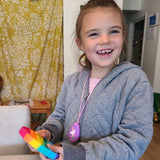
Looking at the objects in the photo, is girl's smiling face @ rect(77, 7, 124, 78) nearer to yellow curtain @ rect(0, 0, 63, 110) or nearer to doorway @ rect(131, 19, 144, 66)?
yellow curtain @ rect(0, 0, 63, 110)

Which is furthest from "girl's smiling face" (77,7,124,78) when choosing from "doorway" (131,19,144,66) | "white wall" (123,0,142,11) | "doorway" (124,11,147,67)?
"doorway" (131,19,144,66)

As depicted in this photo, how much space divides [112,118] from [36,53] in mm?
1878

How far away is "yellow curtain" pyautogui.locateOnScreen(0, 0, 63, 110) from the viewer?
6.83ft

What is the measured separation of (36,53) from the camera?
2207 millimetres

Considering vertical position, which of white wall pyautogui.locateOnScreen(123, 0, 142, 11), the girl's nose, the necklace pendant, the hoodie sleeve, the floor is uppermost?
white wall pyautogui.locateOnScreen(123, 0, 142, 11)

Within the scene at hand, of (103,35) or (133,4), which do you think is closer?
(103,35)

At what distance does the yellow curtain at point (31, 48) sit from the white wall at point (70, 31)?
90 millimetres

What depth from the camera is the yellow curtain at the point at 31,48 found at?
2082mm

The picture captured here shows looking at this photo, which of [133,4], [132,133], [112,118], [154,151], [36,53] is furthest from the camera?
[133,4]

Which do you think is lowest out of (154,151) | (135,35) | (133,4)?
(154,151)

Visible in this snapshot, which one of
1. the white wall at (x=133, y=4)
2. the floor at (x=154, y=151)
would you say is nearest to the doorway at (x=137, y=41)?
the white wall at (x=133, y=4)

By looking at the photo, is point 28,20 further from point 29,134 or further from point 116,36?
point 29,134

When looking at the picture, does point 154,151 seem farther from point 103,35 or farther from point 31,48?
point 31,48

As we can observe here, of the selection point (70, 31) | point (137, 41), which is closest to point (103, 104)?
point (70, 31)
